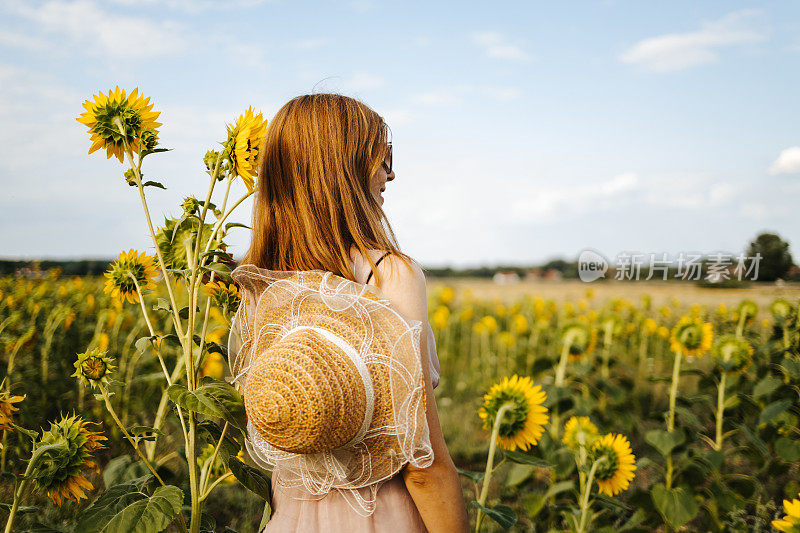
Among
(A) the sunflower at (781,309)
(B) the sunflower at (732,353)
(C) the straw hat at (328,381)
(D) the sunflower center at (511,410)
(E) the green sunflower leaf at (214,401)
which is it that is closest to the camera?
(C) the straw hat at (328,381)

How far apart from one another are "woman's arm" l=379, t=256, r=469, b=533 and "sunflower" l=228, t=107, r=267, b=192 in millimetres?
364

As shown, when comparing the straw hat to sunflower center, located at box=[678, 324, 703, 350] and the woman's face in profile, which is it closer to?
the woman's face in profile

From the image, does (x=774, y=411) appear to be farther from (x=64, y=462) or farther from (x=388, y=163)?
(x=64, y=462)

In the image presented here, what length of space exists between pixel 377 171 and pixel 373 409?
0.53 metres

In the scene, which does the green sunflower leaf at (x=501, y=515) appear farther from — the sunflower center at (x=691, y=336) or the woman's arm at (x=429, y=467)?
the sunflower center at (x=691, y=336)

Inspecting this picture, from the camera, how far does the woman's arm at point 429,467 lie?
1136 millimetres

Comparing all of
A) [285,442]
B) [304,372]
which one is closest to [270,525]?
[285,442]

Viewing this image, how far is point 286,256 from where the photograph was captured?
1.28 m

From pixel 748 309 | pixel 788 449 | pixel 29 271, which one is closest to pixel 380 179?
pixel 788 449

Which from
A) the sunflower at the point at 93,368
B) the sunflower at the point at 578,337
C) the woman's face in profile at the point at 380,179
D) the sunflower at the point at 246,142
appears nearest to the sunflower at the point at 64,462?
the sunflower at the point at 93,368

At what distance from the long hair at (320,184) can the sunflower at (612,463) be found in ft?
3.71

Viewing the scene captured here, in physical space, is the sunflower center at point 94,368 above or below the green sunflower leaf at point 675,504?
above

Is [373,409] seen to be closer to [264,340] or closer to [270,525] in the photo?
[264,340]

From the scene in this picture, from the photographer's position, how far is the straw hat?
95cm
